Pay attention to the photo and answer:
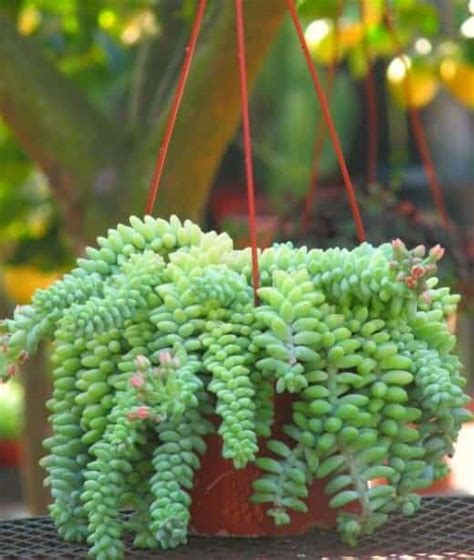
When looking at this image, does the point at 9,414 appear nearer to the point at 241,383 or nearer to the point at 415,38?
the point at 415,38

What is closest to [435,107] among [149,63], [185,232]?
[149,63]

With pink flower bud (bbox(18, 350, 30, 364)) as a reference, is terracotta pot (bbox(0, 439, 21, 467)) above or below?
above

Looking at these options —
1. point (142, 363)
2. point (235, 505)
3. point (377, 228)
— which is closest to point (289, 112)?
point (377, 228)

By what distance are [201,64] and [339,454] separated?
0.82 m

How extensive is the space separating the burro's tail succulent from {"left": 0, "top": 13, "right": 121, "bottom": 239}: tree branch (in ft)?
2.64

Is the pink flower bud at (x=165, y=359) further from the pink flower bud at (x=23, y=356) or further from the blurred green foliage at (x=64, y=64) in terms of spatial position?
the blurred green foliage at (x=64, y=64)

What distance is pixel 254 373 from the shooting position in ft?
3.00

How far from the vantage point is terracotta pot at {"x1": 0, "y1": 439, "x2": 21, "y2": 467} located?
5.21 metres

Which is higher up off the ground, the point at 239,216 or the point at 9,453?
the point at 9,453

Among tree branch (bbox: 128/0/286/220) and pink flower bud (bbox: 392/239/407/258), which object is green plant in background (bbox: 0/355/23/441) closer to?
tree branch (bbox: 128/0/286/220)

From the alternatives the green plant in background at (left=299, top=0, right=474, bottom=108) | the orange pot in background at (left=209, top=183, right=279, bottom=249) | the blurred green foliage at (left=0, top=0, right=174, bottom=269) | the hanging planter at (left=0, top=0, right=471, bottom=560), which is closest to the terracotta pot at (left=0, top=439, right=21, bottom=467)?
the orange pot in background at (left=209, top=183, right=279, bottom=249)

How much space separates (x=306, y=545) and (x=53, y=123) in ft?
3.04

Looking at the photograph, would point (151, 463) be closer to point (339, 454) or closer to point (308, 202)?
point (339, 454)

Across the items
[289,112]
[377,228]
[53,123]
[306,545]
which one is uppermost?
[289,112]
